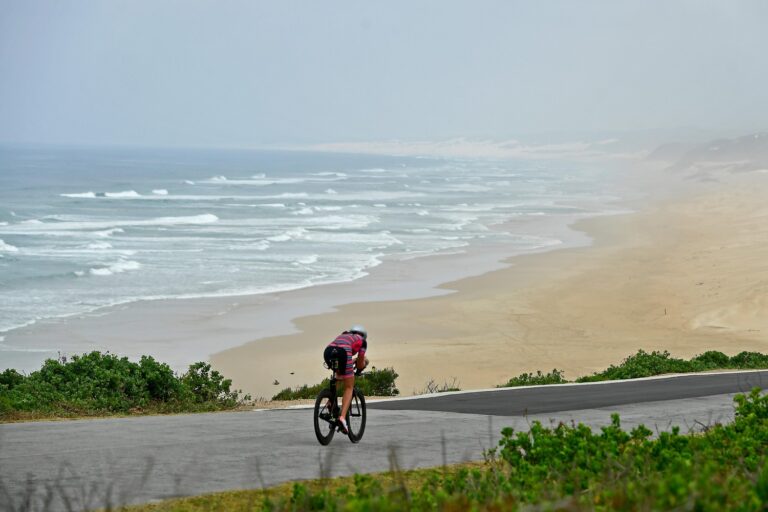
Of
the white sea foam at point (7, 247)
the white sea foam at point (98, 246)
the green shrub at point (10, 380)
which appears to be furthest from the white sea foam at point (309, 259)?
the green shrub at point (10, 380)

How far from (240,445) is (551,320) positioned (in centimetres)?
2345

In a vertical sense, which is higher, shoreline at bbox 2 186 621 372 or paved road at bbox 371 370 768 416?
shoreline at bbox 2 186 621 372

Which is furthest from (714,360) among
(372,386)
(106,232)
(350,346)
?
(106,232)

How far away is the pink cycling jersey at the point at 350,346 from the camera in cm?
1051

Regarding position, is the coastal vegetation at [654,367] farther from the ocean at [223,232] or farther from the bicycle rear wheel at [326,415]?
the ocean at [223,232]

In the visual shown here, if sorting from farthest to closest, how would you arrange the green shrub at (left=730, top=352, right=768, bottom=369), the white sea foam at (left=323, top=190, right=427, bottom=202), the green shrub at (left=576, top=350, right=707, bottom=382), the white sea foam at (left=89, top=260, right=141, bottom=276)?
the white sea foam at (left=323, top=190, right=427, bottom=202), the white sea foam at (left=89, top=260, right=141, bottom=276), the green shrub at (left=730, top=352, right=768, bottom=369), the green shrub at (left=576, top=350, right=707, bottom=382)

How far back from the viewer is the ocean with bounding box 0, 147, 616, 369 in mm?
39031

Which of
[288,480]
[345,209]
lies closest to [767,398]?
[288,480]

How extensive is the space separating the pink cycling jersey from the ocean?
1840cm

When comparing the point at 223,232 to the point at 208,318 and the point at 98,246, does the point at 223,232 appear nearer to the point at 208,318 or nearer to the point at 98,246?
the point at 98,246

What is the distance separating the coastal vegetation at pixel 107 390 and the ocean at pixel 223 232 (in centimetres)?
1112

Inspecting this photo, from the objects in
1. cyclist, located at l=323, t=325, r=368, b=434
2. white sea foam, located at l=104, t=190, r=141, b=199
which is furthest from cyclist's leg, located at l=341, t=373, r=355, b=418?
white sea foam, located at l=104, t=190, r=141, b=199

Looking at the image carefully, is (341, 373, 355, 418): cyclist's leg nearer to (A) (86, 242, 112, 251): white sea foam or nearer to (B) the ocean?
(B) the ocean

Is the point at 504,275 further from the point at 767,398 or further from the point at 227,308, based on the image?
the point at 767,398
